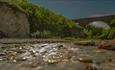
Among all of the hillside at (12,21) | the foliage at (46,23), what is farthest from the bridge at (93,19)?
the hillside at (12,21)

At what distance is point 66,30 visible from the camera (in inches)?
1452

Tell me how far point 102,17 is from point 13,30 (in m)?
27.7

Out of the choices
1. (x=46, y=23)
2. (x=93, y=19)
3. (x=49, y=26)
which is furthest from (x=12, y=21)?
(x=93, y=19)

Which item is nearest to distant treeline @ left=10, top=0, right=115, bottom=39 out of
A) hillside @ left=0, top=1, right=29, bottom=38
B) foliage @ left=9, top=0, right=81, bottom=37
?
foliage @ left=9, top=0, right=81, bottom=37

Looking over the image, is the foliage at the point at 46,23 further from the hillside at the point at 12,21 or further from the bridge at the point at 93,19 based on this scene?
the bridge at the point at 93,19

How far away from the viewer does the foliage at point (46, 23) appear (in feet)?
108

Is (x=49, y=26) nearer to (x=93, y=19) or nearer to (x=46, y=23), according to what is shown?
(x=46, y=23)

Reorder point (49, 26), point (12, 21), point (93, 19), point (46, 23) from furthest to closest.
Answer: point (93, 19), point (49, 26), point (46, 23), point (12, 21)

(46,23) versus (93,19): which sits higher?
(46,23)

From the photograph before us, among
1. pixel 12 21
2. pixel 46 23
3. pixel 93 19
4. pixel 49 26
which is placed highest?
pixel 12 21

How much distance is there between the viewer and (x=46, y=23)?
114 feet

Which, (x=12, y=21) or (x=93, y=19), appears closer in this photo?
(x=12, y=21)

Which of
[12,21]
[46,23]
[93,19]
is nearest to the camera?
[12,21]

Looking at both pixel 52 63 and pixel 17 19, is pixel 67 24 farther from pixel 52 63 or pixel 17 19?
pixel 52 63
